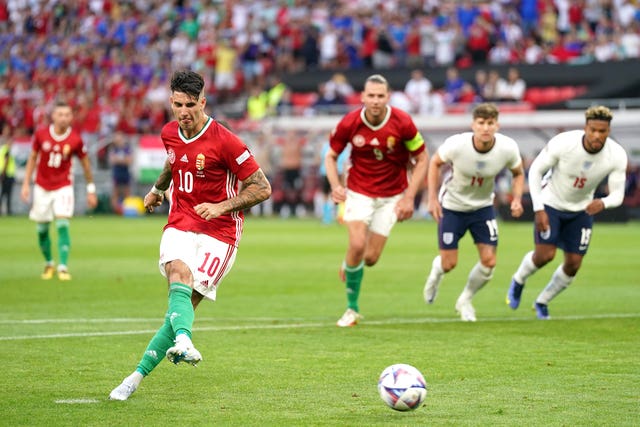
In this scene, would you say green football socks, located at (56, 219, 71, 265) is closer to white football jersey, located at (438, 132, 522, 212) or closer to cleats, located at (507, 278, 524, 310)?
white football jersey, located at (438, 132, 522, 212)

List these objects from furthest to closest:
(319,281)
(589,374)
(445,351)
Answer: (319,281) → (445,351) → (589,374)

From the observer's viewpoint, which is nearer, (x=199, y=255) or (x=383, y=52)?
(x=199, y=255)

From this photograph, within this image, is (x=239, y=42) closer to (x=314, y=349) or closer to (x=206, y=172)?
(x=314, y=349)

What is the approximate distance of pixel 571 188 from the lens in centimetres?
1307

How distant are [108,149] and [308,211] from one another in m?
6.98

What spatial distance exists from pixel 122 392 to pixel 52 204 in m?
10.4

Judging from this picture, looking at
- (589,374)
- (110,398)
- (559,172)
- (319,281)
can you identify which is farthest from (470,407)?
(319,281)

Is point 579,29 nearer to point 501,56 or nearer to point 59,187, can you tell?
point 501,56

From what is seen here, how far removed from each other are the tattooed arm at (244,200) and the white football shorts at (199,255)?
0.79 feet

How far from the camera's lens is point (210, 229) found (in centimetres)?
856

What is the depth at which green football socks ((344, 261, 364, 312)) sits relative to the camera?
512 inches

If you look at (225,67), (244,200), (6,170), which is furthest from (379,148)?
(225,67)

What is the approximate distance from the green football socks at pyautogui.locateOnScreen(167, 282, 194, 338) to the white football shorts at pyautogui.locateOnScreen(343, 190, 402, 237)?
16.5 feet

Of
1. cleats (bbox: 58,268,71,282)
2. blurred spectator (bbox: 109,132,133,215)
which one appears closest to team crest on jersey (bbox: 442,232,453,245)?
cleats (bbox: 58,268,71,282)
